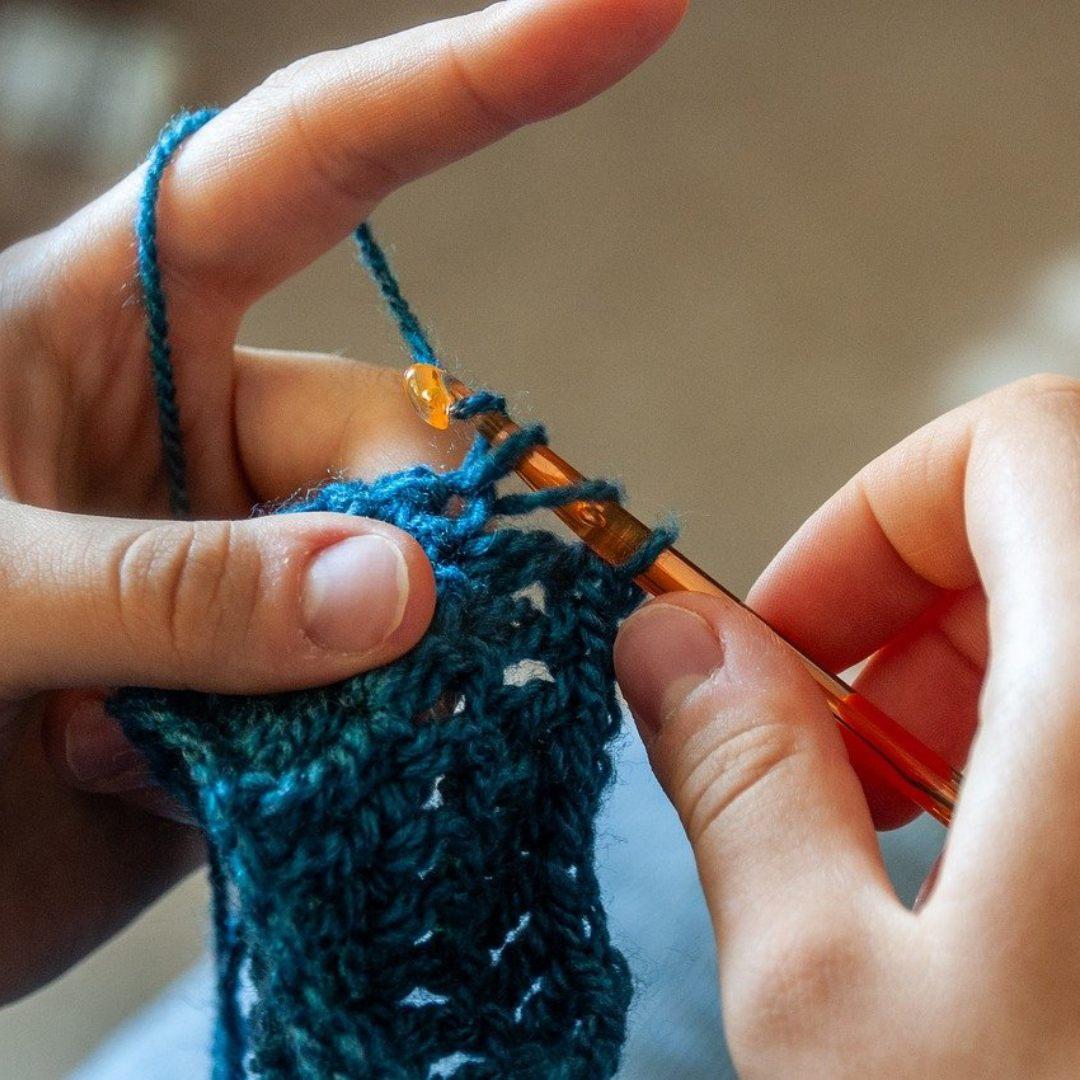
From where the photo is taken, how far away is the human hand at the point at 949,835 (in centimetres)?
51

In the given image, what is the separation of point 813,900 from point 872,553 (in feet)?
1.29

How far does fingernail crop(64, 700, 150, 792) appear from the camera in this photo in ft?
2.71

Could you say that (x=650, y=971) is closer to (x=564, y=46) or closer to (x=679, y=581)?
(x=679, y=581)

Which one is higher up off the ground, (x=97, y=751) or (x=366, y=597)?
(x=97, y=751)

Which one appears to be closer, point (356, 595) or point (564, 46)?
point (356, 595)

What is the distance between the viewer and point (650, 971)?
877mm

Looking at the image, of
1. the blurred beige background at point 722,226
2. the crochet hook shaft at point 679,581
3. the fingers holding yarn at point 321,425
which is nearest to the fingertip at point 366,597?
the crochet hook shaft at point 679,581

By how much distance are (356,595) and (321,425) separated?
0.33m

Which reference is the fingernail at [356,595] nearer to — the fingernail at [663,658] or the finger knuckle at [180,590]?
the finger knuckle at [180,590]

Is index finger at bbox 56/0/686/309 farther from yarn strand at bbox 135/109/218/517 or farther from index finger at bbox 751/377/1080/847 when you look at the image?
index finger at bbox 751/377/1080/847

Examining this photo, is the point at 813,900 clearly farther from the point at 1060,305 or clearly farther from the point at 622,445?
the point at 1060,305

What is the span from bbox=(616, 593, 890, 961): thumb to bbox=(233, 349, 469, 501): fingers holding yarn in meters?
0.26

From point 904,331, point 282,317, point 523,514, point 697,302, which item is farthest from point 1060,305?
point 523,514

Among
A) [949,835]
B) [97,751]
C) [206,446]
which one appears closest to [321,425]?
[206,446]
